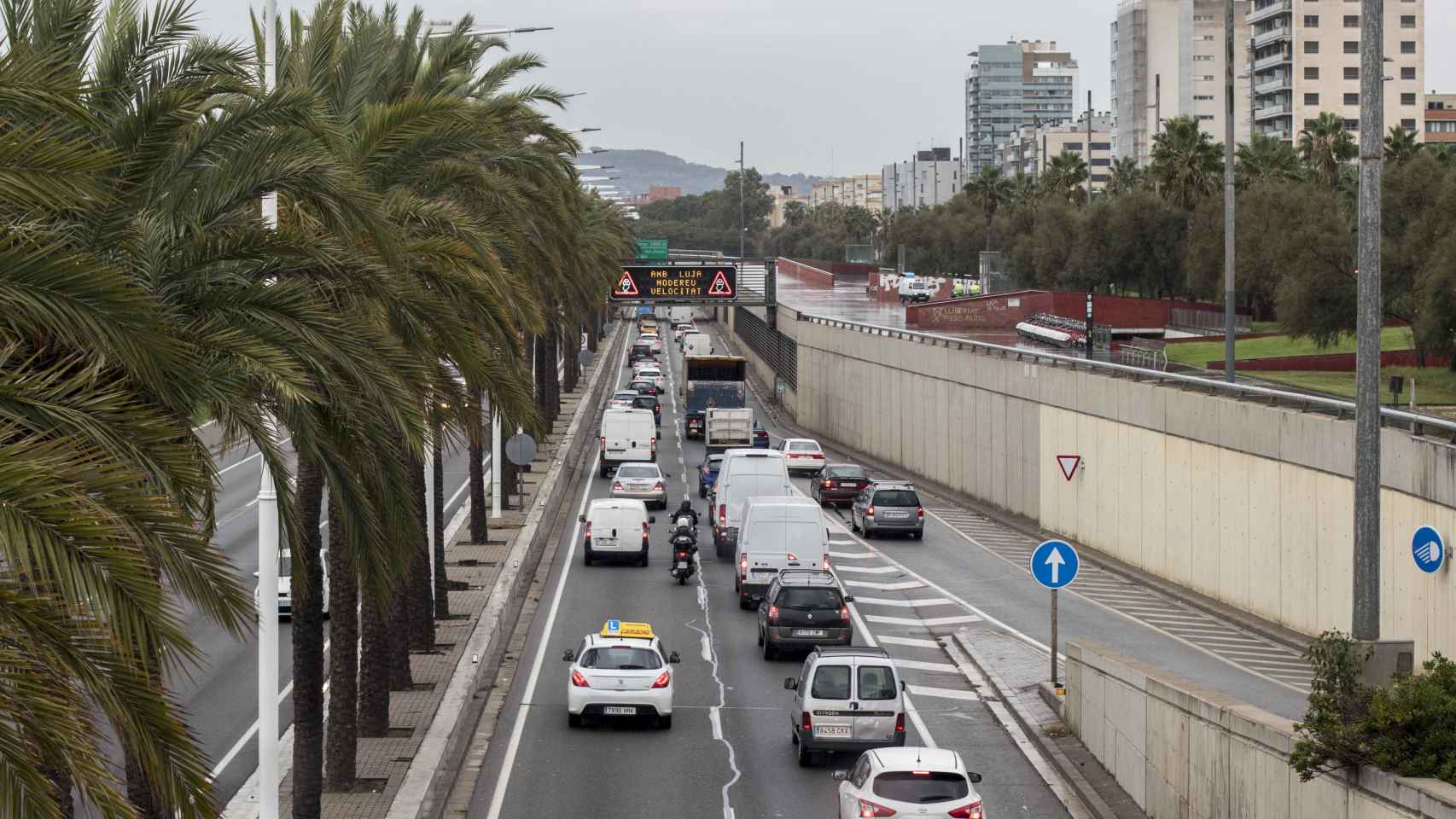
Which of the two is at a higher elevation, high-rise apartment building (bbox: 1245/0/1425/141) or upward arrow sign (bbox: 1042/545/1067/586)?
high-rise apartment building (bbox: 1245/0/1425/141)

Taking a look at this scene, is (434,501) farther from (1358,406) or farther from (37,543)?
(37,543)

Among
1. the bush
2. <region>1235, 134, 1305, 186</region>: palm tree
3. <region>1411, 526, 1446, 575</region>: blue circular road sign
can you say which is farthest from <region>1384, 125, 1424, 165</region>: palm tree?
the bush

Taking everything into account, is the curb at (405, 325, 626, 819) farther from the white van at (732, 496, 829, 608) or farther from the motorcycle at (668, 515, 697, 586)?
the white van at (732, 496, 829, 608)

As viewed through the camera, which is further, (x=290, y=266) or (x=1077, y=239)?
(x=1077, y=239)

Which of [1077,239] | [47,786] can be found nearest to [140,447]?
[47,786]

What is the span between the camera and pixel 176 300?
39.3 feet

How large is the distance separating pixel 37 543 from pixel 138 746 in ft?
3.37

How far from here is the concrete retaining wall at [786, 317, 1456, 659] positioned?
2556 centimetres

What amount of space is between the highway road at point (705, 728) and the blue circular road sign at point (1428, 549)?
6.16 metres

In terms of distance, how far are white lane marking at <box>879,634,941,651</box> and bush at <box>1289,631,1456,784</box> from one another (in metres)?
16.2

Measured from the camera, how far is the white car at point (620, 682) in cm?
2288

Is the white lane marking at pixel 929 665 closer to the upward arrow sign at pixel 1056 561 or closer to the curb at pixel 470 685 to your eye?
the upward arrow sign at pixel 1056 561

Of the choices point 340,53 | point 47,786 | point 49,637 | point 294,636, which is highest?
point 340,53

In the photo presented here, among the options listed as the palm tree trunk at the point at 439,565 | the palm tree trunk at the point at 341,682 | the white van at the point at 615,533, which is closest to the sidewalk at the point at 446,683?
the palm tree trunk at the point at 439,565
